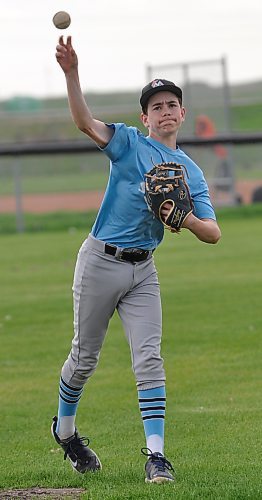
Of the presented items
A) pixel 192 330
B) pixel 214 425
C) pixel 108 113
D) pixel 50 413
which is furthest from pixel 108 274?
pixel 108 113

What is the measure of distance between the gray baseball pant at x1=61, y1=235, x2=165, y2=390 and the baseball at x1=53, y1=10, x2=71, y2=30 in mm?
1125

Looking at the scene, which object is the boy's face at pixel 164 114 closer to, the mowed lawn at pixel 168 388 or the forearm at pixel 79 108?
the forearm at pixel 79 108

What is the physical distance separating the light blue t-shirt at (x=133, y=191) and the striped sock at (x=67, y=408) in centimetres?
87

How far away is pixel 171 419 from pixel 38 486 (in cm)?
195

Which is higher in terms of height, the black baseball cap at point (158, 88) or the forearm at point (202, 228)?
the black baseball cap at point (158, 88)

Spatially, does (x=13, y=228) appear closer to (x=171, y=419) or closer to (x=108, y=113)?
(x=108, y=113)

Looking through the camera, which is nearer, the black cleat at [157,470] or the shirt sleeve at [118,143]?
the black cleat at [157,470]

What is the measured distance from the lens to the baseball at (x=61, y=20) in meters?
5.56

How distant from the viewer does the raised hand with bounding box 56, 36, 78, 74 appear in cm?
559

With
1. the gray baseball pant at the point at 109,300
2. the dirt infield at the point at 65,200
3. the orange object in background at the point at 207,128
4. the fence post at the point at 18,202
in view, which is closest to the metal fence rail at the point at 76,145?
the fence post at the point at 18,202

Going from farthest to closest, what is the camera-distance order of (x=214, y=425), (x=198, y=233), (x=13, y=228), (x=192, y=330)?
(x=13, y=228) < (x=192, y=330) < (x=214, y=425) < (x=198, y=233)

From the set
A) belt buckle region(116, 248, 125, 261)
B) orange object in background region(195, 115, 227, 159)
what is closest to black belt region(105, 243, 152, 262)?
belt buckle region(116, 248, 125, 261)

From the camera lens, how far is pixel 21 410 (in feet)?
26.7

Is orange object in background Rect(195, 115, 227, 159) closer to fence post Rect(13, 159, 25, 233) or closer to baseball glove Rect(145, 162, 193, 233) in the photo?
fence post Rect(13, 159, 25, 233)
